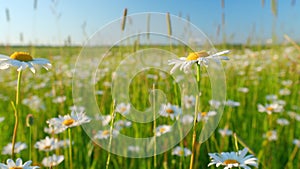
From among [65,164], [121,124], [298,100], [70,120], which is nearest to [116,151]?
[121,124]

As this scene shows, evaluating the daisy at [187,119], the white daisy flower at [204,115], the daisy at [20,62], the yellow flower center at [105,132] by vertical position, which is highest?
the daisy at [20,62]

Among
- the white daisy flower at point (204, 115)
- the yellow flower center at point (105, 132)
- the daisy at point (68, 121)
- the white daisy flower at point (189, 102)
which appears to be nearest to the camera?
the daisy at point (68, 121)

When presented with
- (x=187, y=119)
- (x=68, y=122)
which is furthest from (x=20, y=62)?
(x=187, y=119)

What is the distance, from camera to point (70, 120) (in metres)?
0.94

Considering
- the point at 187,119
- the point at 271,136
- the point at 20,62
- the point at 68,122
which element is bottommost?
the point at 271,136

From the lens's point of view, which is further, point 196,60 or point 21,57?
point 21,57

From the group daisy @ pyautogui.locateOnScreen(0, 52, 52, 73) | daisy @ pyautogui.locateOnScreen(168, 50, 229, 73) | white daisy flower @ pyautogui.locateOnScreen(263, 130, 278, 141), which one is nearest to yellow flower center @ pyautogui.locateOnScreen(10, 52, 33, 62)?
daisy @ pyautogui.locateOnScreen(0, 52, 52, 73)

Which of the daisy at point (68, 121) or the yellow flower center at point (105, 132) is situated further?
the yellow flower center at point (105, 132)

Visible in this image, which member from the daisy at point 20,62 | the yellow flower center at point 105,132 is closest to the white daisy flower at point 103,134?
the yellow flower center at point 105,132

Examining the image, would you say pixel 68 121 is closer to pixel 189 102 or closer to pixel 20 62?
pixel 20 62

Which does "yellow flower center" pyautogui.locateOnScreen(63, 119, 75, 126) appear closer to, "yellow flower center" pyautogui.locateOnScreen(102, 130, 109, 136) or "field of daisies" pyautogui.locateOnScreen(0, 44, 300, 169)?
"field of daisies" pyautogui.locateOnScreen(0, 44, 300, 169)

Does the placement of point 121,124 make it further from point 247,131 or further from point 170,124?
point 247,131

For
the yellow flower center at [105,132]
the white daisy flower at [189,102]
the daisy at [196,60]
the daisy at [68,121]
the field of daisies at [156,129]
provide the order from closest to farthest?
the daisy at [196,60] → the field of daisies at [156,129] → the daisy at [68,121] → the yellow flower center at [105,132] → the white daisy flower at [189,102]

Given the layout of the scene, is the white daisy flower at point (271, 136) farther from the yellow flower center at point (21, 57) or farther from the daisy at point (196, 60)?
the yellow flower center at point (21, 57)
